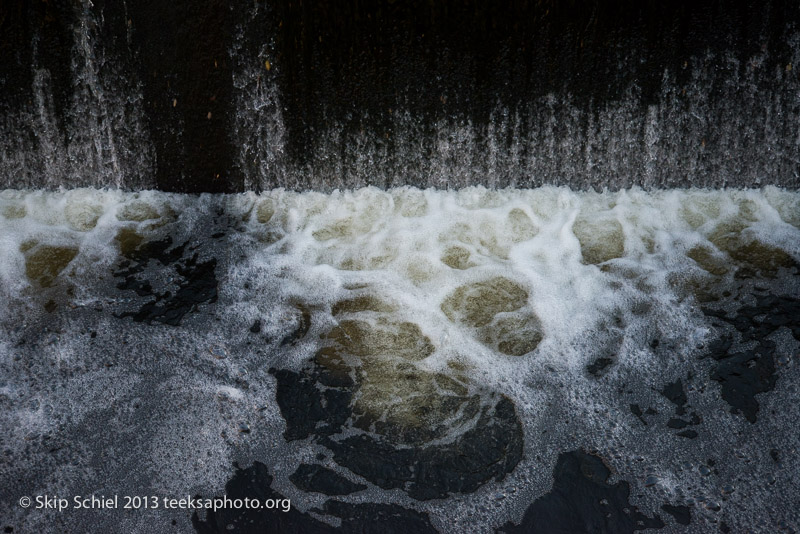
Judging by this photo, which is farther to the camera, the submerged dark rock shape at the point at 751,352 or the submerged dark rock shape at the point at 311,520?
the submerged dark rock shape at the point at 751,352

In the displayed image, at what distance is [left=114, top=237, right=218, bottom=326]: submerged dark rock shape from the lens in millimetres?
3318

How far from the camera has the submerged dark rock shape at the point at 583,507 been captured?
92.0 inches

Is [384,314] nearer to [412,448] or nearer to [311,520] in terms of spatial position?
[412,448]

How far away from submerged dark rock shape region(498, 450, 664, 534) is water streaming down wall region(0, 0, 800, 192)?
1938 millimetres

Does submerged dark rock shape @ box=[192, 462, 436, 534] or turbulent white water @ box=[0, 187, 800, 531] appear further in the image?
turbulent white water @ box=[0, 187, 800, 531]

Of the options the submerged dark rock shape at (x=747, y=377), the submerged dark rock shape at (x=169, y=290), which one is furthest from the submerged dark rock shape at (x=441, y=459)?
the submerged dark rock shape at (x=169, y=290)

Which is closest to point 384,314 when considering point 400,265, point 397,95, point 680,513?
point 400,265

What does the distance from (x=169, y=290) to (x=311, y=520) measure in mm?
1613

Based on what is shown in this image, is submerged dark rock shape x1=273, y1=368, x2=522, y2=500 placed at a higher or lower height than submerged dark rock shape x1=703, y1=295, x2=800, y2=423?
lower

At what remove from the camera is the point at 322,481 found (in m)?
2.54

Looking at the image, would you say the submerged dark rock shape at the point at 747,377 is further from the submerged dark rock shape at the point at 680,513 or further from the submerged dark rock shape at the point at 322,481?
the submerged dark rock shape at the point at 322,481

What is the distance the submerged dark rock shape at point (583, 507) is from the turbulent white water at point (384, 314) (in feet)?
0.21

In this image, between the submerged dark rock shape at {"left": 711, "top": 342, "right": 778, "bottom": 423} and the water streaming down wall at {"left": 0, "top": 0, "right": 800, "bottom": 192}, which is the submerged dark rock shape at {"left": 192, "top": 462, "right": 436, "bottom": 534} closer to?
the submerged dark rock shape at {"left": 711, "top": 342, "right": 778, "bottom": 423}

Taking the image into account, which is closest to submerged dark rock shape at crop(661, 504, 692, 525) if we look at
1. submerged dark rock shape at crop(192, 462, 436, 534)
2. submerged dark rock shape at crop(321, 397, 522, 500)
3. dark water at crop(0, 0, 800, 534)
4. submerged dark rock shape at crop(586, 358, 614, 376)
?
dark water at crop(0, 0, 800, 534)
